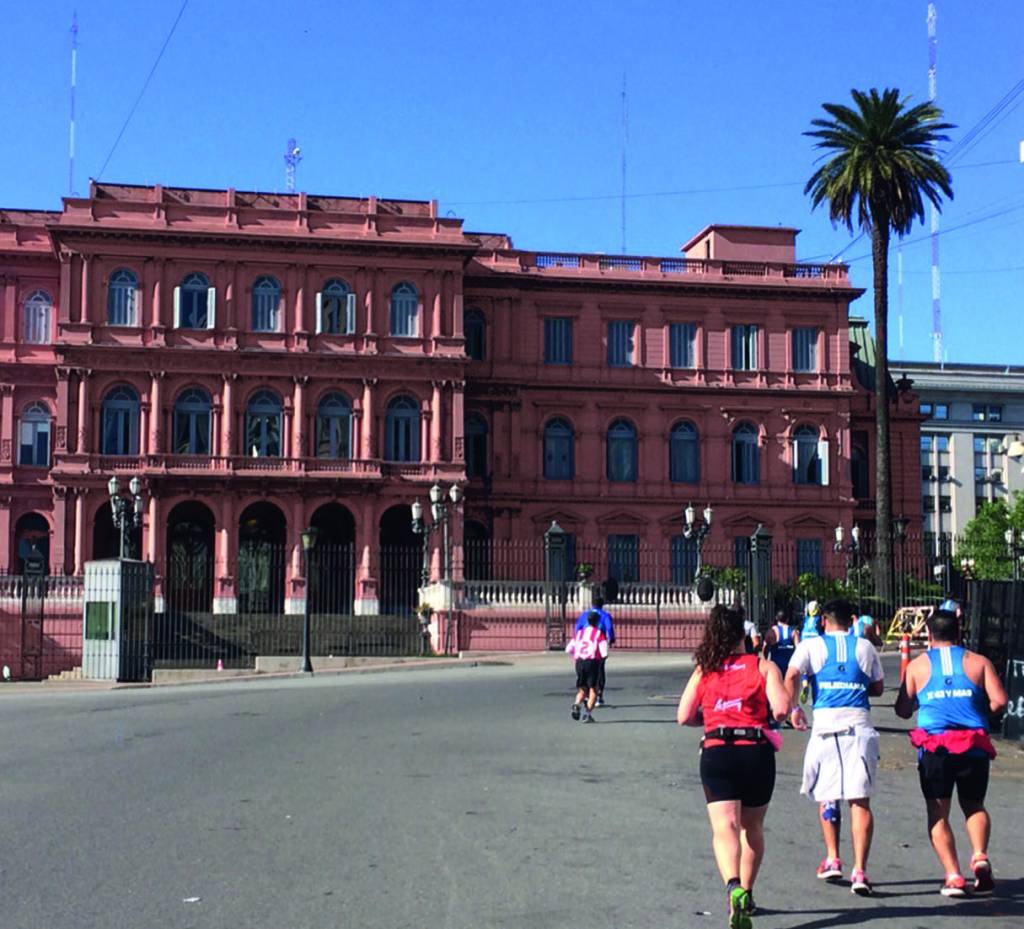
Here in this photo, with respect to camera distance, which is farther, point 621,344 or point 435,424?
point 621,344

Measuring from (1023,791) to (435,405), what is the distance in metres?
39.4

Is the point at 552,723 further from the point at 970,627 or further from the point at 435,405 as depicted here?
the point at 435,405

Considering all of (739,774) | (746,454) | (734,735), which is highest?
(746,454)

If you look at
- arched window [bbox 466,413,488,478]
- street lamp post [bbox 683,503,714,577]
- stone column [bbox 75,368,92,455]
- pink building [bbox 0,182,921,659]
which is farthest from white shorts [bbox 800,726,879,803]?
arched window [bbox 466,413,488,478]

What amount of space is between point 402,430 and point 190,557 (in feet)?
29.1

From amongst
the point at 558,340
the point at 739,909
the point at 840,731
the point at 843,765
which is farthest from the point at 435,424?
the point at 739,909

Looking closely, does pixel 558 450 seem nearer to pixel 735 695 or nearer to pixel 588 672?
pixel 588 672

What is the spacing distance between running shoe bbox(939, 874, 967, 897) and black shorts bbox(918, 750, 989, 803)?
1.61ft

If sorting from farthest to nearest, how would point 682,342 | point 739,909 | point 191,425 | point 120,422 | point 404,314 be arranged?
point 682,342 → point 404,314 → point 191,425 → point 120,422 → point 739,909

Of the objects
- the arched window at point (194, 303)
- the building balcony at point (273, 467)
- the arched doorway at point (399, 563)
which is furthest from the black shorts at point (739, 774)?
the arched window at point (194, 303)

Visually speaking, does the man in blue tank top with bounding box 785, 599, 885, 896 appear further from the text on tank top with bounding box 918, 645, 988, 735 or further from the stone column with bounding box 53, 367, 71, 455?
the stone column with bounding box 53, 367, 71, 455

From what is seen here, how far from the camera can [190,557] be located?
51.4 m

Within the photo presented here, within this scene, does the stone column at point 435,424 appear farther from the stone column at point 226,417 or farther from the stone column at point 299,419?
the stone column at point 226,417

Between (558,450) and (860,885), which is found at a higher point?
(558,450)
